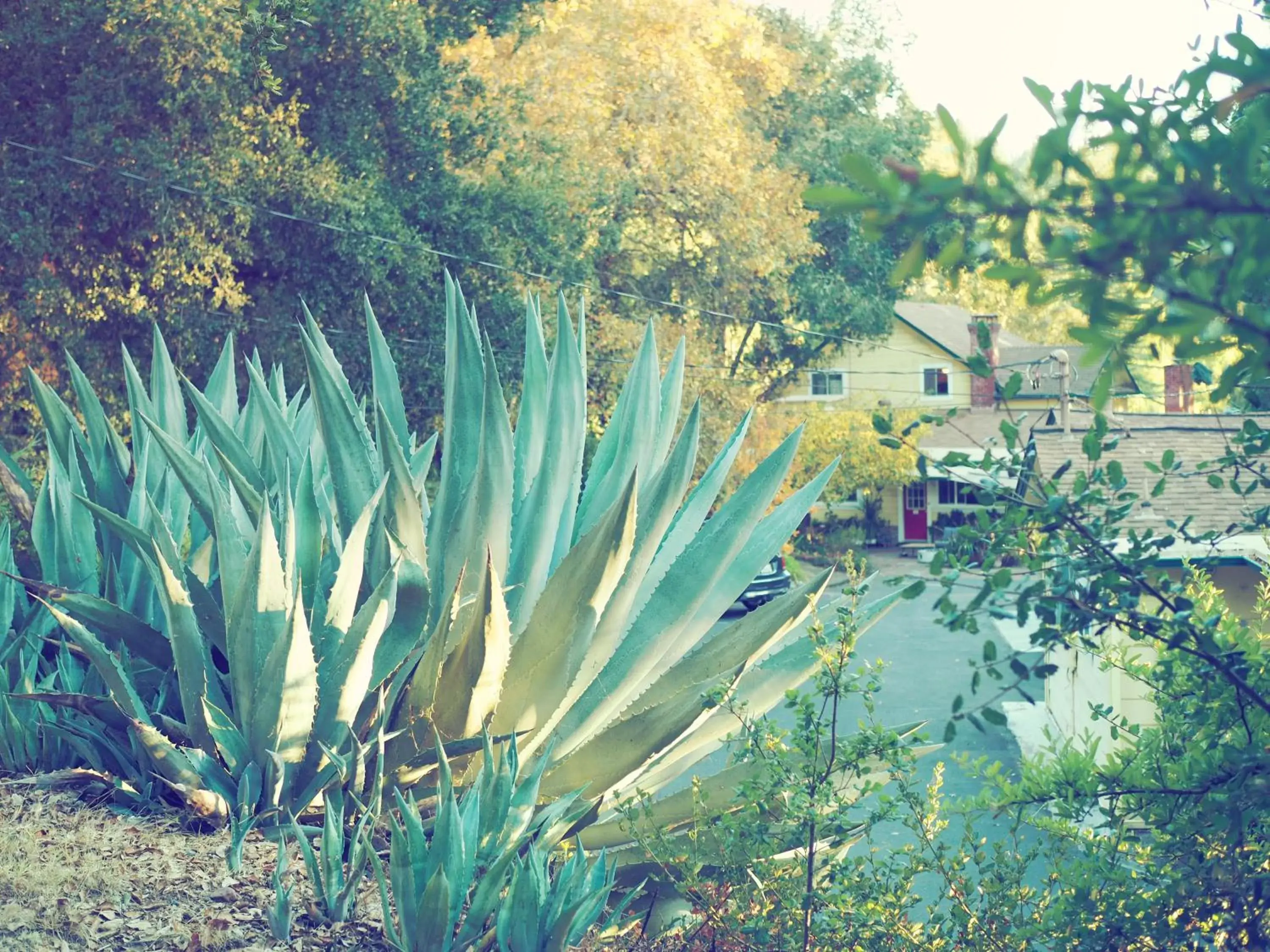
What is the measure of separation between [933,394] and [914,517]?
13.8ft

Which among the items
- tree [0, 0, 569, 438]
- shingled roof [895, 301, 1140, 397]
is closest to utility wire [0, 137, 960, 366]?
tree [0, 0, 569, 438]

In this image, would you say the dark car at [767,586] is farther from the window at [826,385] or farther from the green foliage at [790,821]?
the green foliage at [790,821]

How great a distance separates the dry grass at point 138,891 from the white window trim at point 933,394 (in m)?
37.2

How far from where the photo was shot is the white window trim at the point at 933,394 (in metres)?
41.5

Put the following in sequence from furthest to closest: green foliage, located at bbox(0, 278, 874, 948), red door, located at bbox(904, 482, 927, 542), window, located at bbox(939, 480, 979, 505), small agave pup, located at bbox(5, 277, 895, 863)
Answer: red door, located at bbox(904, 482, 927, 542) < window, located at bbox(939, 480, 979, 505) < small agave pup, located at bbox(5, 277, 895, 863) < green foliage, located at bbox(0, 278, 874, 948)

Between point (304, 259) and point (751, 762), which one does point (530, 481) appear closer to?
point (751, 762)

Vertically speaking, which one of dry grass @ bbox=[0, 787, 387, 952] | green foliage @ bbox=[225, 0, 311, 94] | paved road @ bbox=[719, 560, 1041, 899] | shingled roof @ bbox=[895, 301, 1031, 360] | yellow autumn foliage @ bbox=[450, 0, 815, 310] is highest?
yellow autumn foliage @ bbox=[450, 0, 815, 310]

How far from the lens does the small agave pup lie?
3.64 meters

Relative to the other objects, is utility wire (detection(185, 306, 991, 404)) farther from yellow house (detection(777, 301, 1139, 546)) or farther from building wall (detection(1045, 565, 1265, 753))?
yellow house (detection(777, 301, 1139, 546))

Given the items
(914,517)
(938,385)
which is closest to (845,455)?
(914,517)

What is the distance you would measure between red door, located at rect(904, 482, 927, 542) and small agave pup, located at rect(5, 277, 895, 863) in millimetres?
35464

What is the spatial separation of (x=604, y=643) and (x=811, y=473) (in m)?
30.8

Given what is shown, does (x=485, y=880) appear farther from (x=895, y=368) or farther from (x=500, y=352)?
(x=895, y=368)

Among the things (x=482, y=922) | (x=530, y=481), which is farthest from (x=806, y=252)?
(x=482, y=922)
